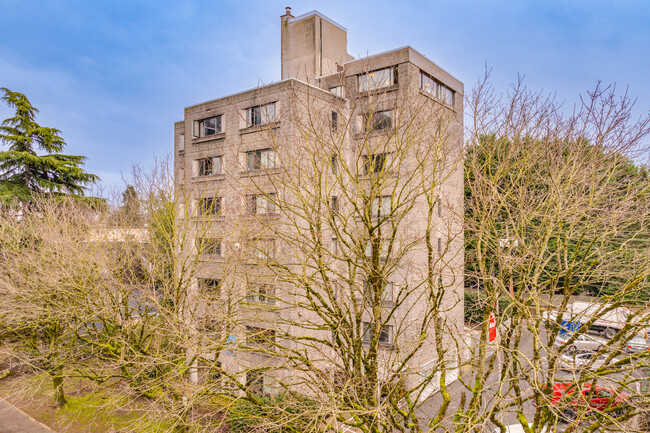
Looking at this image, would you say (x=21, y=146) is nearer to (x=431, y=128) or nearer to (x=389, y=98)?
(x=389, y=98)

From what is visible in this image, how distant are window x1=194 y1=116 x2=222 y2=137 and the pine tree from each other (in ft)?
38.3

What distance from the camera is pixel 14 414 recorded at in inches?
655

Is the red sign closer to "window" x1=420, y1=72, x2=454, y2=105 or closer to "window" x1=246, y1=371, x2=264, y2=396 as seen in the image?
"window" x1=246, y1=371, x2=264, y2=396

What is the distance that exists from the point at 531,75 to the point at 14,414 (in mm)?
23247

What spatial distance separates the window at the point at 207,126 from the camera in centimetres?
2006

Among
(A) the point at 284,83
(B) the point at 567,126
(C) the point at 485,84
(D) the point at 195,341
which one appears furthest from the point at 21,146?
(B) the point at 567,126

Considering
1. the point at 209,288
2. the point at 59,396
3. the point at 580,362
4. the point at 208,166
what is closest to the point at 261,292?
the point at 209,288

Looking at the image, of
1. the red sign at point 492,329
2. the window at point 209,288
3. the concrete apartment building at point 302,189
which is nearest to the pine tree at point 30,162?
the concrete apartment building at point 302,189

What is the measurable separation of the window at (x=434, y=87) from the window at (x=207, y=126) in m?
10.2

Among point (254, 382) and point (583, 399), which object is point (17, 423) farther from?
point (583, 399)

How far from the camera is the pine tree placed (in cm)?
2497

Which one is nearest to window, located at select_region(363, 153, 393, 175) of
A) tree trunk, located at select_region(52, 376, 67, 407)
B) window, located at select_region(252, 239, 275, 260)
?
window, located at select_region(252, 239, 275, 260)

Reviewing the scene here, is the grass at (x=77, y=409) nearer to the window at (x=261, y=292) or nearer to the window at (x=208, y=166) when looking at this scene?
the window at (x=261, y=292)

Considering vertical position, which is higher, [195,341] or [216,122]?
[216,122]
